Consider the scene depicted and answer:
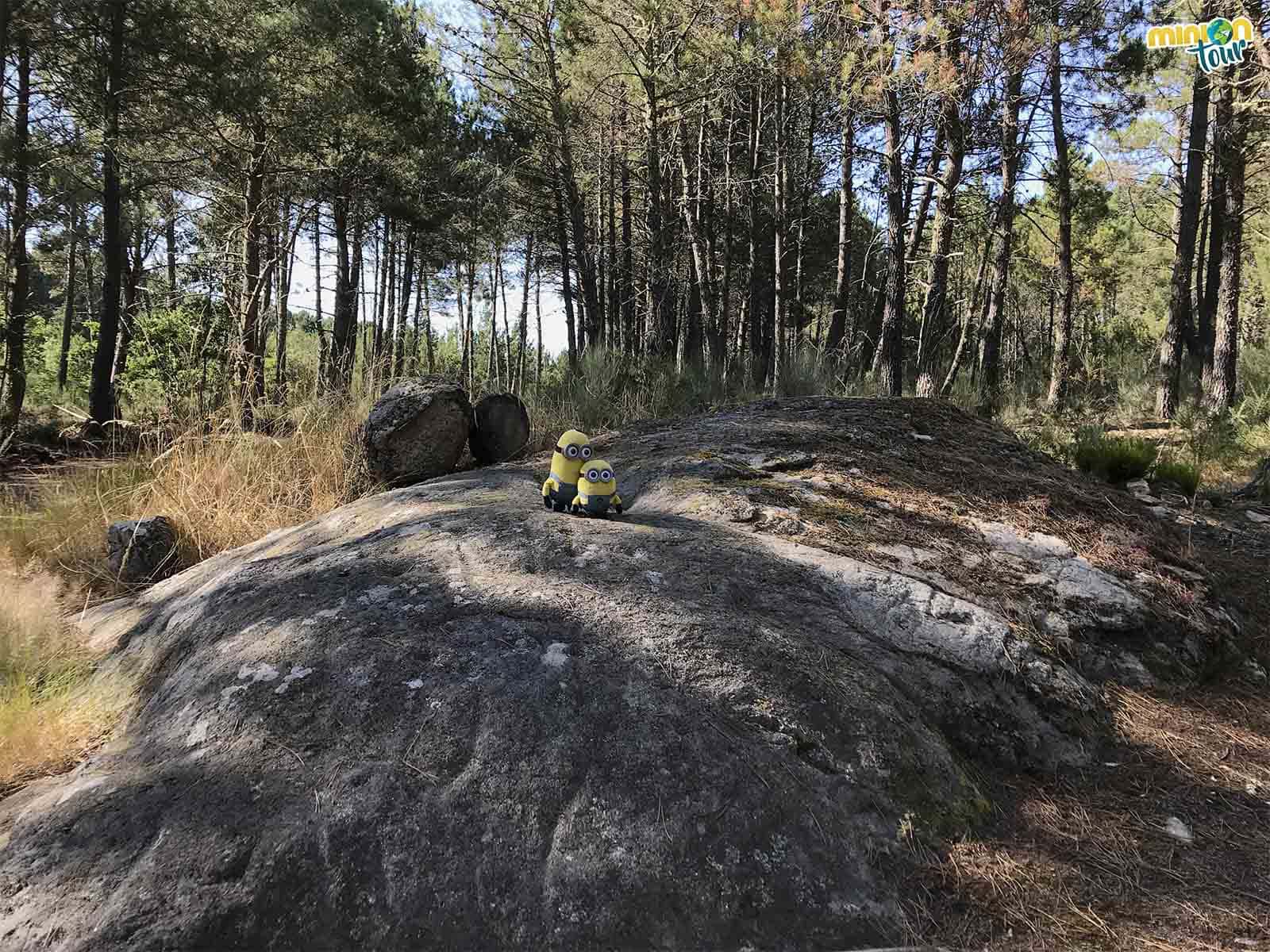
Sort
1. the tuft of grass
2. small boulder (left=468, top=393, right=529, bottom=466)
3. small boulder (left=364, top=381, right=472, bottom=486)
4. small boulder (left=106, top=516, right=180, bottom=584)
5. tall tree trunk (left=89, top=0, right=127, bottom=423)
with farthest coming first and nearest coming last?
1. tall tree trunk (left=89, top=0, right=127, bottom=423)
2. small boulder (left=468, top=393, right=529, bottom=466)
3. small boulder (left=364, top=381, right=472, bottom=486)
4. small boulder (left=106, top=516, right=180, bottom=584)
5. the tuft of grass

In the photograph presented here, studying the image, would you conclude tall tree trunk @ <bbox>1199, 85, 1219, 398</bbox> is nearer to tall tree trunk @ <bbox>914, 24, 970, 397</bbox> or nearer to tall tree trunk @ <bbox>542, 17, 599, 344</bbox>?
tall tree trunk @ <bbox>914, 24, 970, 397</bbox>

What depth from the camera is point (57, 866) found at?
3.83ft

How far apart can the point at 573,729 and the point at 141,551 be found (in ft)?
9.82

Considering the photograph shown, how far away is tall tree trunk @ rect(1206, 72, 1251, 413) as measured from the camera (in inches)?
311

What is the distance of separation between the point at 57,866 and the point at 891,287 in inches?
297

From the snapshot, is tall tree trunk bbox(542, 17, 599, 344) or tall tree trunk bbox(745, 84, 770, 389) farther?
tall tree trunk bbox(745, 84, 770, 389)

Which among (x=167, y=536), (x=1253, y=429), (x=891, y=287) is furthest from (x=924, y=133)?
(x=167, y=536)

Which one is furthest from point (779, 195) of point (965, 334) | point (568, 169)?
point (965, 334)

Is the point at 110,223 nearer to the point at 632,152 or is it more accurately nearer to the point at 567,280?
the point at 632,152

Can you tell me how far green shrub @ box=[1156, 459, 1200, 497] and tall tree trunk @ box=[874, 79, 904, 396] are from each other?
2455 mm

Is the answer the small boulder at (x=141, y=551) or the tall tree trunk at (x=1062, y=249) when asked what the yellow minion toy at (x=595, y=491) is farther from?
the tall tree trunk at (x=1062, y=249)

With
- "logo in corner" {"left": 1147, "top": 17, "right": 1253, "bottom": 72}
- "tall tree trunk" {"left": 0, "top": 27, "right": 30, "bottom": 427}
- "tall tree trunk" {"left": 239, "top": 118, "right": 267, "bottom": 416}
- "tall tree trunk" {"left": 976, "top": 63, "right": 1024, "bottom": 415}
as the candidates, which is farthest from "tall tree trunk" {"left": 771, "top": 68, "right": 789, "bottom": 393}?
"tall tree trunk" {"left": 0, "top": 27, "right": 30, "bottom": 427}

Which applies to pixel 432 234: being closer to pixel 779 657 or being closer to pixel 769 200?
pixel 769 200

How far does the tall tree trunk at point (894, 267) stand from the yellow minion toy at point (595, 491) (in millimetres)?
5053
